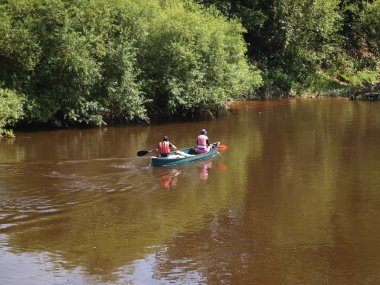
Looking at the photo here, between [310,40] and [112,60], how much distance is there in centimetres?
2952

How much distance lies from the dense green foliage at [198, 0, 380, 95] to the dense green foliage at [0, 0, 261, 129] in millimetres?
14714

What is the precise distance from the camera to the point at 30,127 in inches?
1297

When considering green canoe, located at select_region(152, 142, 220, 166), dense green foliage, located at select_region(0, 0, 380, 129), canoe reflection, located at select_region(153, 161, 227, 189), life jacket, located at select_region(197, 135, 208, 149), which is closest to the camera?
canoe reflection, located at select_region(153, 161, 227, 189)

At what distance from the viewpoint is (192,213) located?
16.7 m

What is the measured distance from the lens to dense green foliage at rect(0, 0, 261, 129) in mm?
30359

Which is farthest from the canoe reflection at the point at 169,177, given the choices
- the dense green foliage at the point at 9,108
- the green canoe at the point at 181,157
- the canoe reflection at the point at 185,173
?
the dense green foliage at the point at 9,108

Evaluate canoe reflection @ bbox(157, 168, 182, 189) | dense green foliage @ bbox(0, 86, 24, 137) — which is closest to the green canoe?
canoe reflection @ bbox(157, 168, 182, 189)

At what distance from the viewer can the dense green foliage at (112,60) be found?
3036cm

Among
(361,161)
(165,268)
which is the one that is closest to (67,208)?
(165,268)

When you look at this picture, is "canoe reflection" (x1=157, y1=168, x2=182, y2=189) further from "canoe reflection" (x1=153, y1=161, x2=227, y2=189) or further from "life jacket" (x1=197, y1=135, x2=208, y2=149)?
"life jacket" (x1=197, y1=135, x2=208, y2=149)

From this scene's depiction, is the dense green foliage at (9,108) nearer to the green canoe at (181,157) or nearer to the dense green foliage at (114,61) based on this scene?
the dense green foliage at (114,61)

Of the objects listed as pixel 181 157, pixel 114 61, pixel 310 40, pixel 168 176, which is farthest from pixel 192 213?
pixel 310 40

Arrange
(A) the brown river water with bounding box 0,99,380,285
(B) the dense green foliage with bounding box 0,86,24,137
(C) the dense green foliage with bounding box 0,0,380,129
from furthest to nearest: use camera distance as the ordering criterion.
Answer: (C) the dense green foliage with bounding box 0,0,380,129
(B) the dense green foliage with bounding box 0,86,24,137
(A) the brown river water with bounding box 0,99,380,285

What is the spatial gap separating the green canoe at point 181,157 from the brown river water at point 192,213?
30cm
